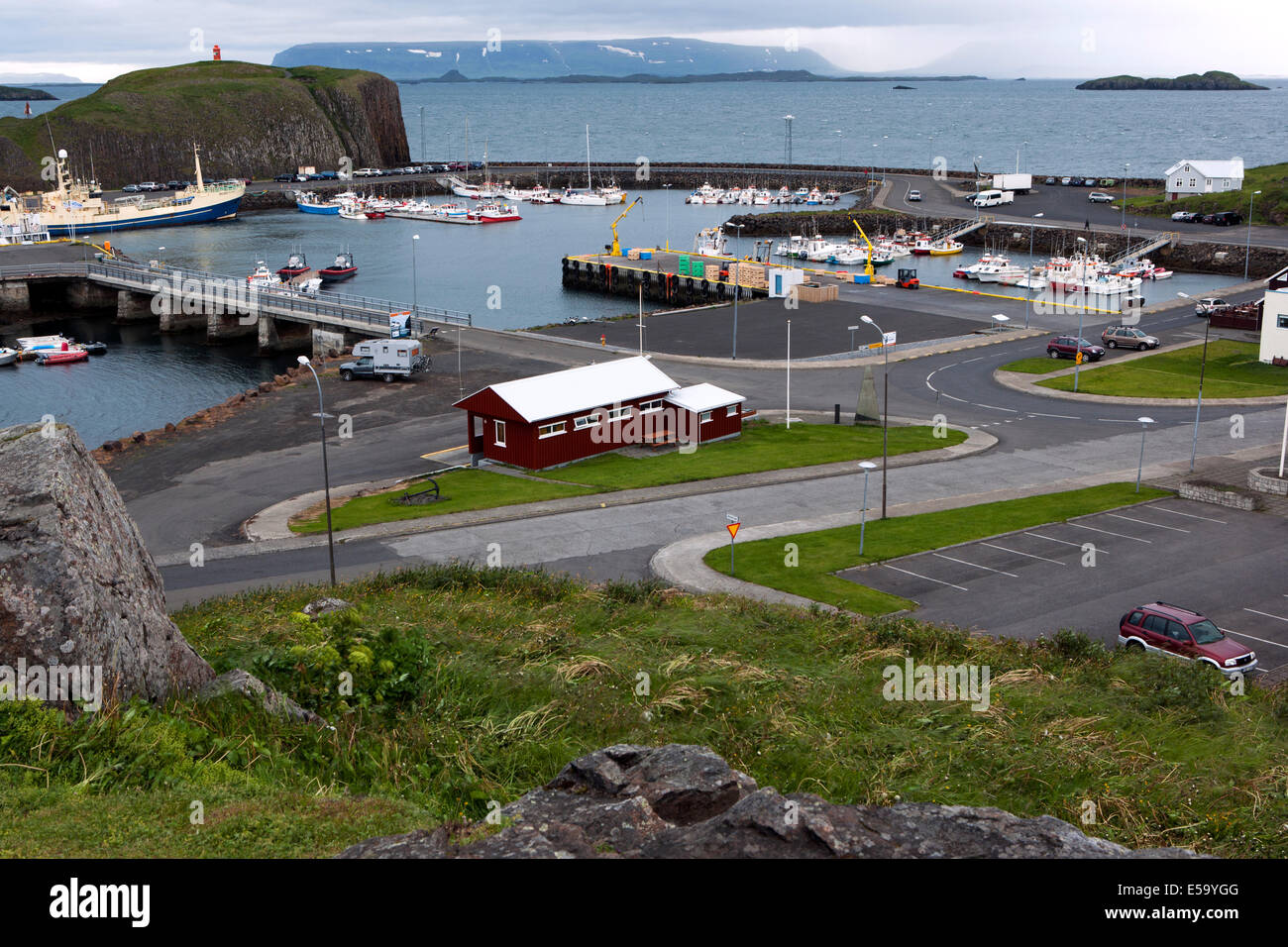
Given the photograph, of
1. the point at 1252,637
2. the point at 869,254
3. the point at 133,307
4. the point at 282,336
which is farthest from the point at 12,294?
the point at 1252,637

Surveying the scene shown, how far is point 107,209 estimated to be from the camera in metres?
145

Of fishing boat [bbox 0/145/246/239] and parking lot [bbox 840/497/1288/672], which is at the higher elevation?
fishing boat [bbox 0/145/246/239]

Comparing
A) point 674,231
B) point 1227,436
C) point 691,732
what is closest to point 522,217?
point 674,231

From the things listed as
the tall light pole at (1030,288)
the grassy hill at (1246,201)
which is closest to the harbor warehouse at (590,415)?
the tall light pole at (1030,288)

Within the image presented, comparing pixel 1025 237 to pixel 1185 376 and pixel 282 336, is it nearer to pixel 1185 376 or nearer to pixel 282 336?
pixel 1185 376

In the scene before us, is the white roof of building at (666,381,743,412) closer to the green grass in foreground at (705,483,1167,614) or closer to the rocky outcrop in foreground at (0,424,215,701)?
the green grass in foreground at (705,483,1167,614)

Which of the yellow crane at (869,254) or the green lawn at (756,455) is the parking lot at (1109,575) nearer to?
the green lawn at (756,455)

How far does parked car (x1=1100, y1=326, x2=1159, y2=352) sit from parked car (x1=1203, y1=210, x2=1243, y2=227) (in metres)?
55.6

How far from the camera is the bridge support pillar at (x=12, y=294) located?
96.7m

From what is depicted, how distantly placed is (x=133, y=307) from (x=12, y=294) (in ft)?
37.3

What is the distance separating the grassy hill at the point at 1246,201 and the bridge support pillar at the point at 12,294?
11631 cm

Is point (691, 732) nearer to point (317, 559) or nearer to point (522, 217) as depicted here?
point (317, 559)

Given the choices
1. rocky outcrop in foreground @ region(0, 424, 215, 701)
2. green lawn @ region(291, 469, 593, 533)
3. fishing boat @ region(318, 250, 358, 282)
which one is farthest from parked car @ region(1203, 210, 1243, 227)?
rocky outcrop in foreground @ region(0, 424, 215, 701)

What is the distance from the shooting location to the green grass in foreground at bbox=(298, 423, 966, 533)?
40.4 m
